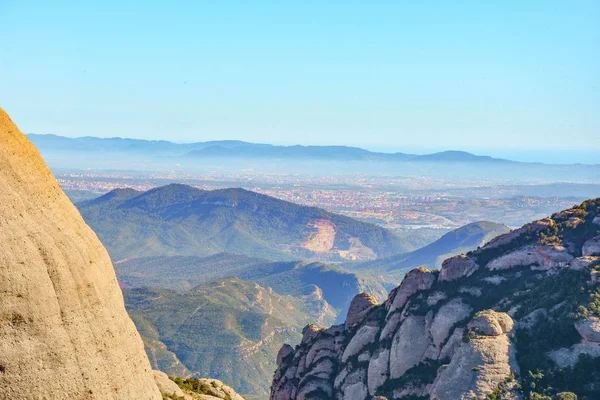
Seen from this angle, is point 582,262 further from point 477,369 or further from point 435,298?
point 477,369

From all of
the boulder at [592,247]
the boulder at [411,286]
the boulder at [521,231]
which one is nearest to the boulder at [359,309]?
the boulder at [411,286]

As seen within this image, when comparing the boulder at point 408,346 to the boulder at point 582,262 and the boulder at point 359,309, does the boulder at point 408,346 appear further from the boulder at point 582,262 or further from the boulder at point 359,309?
the boulder at point 582,262

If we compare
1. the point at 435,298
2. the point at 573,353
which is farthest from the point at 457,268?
the point at 573,353

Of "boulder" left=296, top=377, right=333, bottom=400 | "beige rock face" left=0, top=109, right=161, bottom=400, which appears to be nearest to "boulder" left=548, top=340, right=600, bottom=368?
"boulder" left=296, top=377, right=333, bottom=400

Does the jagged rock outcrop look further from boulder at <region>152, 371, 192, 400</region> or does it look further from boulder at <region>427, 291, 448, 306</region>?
boulder at <region>427, 291, 448, 306</region>

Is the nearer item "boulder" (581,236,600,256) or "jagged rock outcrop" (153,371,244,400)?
"jagged rock outcrop" (153,371,244,400)

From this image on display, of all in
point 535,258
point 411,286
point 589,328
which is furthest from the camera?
point 411,286
